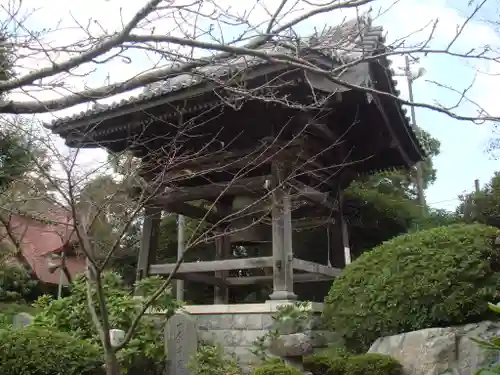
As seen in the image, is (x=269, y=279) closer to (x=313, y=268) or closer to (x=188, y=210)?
(x=313, y=268)

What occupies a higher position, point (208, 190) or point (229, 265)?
point (208, 190)

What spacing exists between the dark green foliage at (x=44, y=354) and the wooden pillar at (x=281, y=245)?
2.26 metres

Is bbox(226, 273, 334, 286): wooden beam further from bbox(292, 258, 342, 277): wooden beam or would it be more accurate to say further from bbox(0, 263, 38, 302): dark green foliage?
bbox(0, 263, 38, 302): dark green foliage

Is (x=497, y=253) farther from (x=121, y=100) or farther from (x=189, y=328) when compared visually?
(x=121, y=100)

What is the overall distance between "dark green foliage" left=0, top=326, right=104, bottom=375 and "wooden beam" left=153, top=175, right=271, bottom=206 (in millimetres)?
2295

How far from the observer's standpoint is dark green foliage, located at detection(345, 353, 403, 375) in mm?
5461

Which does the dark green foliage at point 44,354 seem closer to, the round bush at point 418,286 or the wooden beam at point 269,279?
the round bush at point 418,286

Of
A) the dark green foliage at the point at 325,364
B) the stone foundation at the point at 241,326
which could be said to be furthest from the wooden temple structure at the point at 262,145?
the dark green foliage at the point at 325,364

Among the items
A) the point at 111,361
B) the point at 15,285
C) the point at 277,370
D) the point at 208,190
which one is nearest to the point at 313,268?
the point at 208,190

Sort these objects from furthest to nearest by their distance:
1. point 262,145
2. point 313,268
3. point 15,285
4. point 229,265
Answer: point 15,285 → point 313,268 → point 229,265 → point 262,145

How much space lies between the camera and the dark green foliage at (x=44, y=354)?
5.86 m

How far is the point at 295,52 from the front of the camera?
150 inches

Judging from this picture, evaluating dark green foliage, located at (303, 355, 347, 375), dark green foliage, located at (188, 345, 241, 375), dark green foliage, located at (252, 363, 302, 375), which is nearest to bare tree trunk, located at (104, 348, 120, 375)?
dark green foliage, located at (252, 363, 302, 375)

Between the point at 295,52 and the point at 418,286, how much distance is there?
10.7ft
